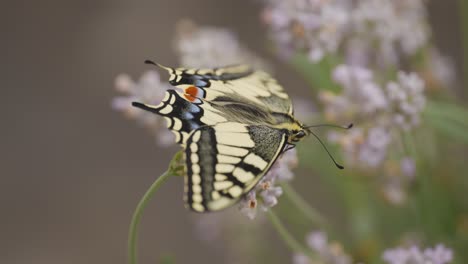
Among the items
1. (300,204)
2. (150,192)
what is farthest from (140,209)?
(300,204)

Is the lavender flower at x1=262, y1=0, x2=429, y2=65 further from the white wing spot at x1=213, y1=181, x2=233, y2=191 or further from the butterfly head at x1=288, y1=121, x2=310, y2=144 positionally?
the white wing spot at x1=213, y1=181, x2=233, y2=191

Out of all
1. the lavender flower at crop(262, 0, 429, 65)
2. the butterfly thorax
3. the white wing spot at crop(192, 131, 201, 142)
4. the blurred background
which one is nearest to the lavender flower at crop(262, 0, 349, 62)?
the lavender flower at crop(262, 0, 429, 65)

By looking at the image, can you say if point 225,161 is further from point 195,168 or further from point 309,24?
point 309,24

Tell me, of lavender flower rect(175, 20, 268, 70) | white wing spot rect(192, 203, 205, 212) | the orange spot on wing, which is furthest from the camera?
lavender flower rect(175, 20, 268, 70)

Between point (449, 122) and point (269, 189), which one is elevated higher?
point (449, 122)

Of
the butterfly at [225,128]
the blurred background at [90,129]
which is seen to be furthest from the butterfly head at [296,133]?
the blurred background at [90,129]

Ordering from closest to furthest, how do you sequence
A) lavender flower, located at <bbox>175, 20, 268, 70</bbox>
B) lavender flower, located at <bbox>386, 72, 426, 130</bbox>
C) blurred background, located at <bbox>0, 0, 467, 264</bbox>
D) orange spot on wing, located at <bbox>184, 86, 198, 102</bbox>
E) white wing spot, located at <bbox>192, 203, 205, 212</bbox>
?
white wing spot, located at <bbox>192, 203, 205, 212</bbox> → orange spot on wing, located at <bbox>184, 86, 198, 102</bbox> → lavender flower, located at <bbox>386, 72, 426, 130</bbox> → lavender flower, located at <bbox>175, 20, 268, 70</bbox> → blurred background, located at <bbox>0, 0, 467, 264</bbox>
